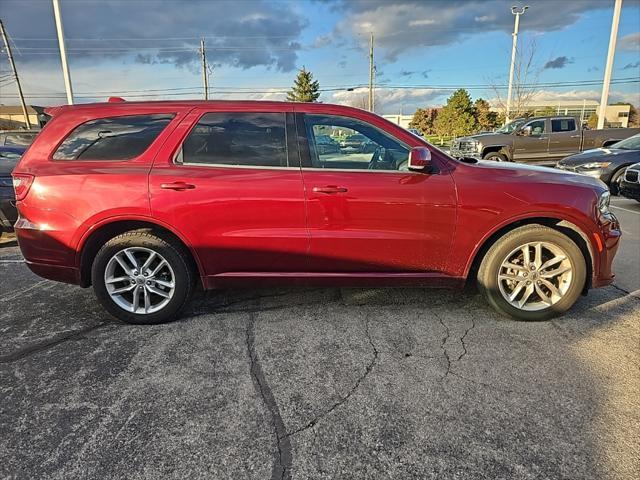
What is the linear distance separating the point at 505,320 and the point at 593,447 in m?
1.52

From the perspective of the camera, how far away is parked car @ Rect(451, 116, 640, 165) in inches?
578

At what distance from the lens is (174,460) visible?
6.83 ft

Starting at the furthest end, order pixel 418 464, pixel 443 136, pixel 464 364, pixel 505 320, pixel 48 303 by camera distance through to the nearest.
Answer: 1. pixel 443 136
2. pixel 48 303
3. pixel 505 320
4. pixel 464 364
5. pixel 418 464

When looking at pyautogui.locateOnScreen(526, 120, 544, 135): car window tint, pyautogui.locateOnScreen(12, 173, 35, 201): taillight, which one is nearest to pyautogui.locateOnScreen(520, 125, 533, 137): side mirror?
pyautogui.locateOnScreen(526, 120, 544, 135): car window tint

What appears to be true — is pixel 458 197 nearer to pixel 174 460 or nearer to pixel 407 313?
pixel 407 313

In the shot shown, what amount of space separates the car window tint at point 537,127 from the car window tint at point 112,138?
14369 millimetres

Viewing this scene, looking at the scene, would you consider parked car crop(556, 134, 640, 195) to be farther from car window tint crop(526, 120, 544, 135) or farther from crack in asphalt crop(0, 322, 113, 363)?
crack in asphalt crop(0, 322, 113, 363)

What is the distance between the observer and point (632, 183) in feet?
26.5

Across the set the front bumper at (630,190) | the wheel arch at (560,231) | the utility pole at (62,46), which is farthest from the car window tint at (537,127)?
the utility pole at (62,46)

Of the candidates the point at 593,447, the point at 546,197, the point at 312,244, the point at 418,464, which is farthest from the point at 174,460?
the point at 546,197

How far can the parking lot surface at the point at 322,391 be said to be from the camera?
6.82 ft

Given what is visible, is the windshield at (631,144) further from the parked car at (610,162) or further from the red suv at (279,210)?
the red suv at (279,210)

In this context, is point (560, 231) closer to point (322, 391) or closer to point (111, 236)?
point (322, 391)

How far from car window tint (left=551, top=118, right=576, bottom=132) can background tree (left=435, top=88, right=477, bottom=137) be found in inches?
944
